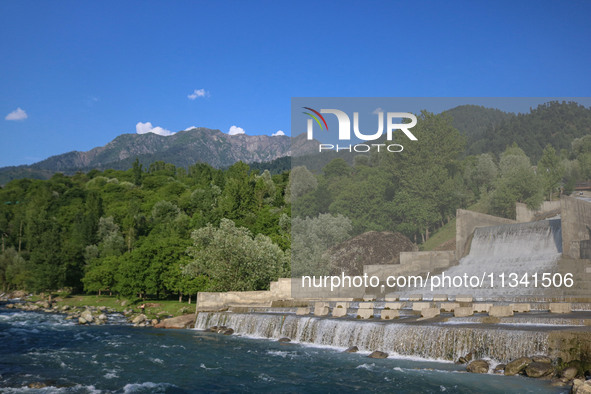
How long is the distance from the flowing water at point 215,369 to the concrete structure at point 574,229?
829 inches

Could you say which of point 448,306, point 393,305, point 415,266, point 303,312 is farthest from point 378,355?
point 415,266

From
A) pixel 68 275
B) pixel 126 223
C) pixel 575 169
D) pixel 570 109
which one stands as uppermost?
pixel 570 109

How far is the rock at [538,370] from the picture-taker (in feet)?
54.6

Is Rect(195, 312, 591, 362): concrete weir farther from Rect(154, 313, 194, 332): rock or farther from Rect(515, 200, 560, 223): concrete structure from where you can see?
Rect(515, 200, 560, 223): concrete structure

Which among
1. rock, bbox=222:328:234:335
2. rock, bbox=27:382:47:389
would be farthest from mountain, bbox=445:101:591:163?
rock, bbox=27:382:47:389

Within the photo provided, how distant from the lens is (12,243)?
82500 mm

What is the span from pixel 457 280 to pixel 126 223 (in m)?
50.4

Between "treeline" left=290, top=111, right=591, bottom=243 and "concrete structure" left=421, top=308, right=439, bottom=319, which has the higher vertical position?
"treeline" left=290, top=111, right=591, bottom=243

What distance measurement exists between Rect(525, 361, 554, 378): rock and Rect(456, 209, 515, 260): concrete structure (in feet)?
96.0

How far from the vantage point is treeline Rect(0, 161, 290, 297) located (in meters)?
44.0

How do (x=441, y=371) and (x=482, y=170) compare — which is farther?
(x=482, y=170)

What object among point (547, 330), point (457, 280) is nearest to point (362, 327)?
point (547, 330)

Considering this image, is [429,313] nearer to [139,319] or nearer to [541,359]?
[541,359]

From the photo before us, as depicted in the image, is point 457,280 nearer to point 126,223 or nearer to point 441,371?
point 441,371
